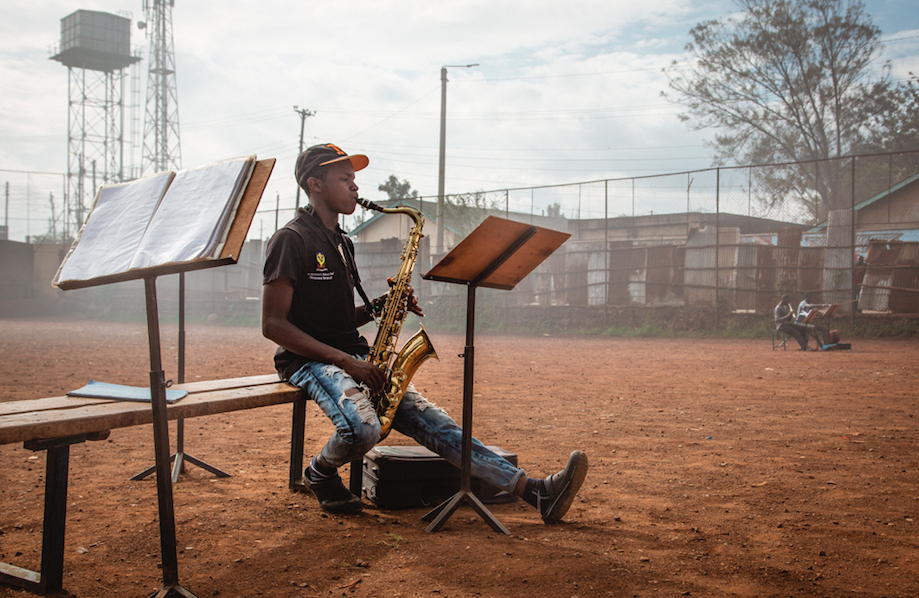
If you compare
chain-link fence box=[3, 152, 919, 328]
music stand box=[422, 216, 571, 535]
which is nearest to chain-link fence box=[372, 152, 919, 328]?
chain-link fence box=[3, 152, 919, 328]

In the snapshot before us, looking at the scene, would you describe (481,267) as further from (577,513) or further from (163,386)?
(163,386)

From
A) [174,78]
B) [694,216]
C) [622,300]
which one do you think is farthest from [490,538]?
[174,78]

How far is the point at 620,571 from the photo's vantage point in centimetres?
290

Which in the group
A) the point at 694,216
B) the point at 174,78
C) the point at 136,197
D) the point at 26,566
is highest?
the point at 174,78

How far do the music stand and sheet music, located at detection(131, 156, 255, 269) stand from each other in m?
1.10

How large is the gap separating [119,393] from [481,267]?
195cm

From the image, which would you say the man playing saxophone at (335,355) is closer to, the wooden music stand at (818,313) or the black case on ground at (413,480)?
→ the black case on ground at (413,480)

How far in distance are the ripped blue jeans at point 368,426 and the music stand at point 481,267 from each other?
0.46 ft

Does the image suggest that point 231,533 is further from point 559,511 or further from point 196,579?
point 559,511

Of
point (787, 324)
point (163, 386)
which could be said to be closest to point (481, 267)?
point (163, 386)

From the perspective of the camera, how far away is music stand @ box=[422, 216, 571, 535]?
3.30 metres

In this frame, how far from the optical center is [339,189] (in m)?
3.89

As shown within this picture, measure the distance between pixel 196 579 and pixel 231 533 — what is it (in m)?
0.58

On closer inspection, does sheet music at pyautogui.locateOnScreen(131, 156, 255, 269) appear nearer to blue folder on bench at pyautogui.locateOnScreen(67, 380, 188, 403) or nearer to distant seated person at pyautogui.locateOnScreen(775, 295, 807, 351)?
blue folder on bench at pyautogui.locateOnScreen(67, 380, 188, 403)
